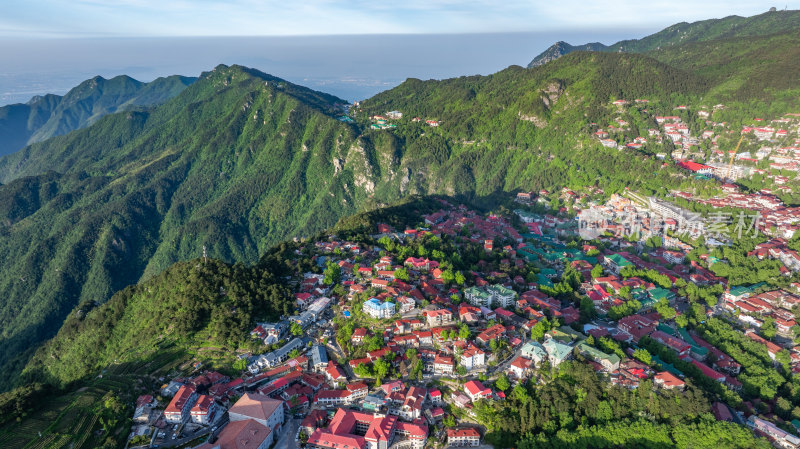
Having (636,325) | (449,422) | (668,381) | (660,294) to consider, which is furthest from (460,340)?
(660,294)

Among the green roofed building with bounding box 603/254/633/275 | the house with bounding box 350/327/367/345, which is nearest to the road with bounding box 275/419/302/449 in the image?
the house with bounding box 350/327/367/345

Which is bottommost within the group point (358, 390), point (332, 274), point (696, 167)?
point (358, 390)

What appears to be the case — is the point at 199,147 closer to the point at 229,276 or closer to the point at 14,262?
the point at 14,262

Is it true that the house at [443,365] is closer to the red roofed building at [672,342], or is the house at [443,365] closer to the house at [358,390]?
the house at [358,390]

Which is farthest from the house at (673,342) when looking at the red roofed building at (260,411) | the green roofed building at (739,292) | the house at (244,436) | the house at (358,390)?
the house at (244,436)

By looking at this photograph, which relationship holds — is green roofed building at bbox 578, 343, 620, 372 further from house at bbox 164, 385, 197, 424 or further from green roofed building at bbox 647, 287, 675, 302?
house at bbox 164, 385, 197, 424

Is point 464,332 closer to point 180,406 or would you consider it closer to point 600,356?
point 600,356
